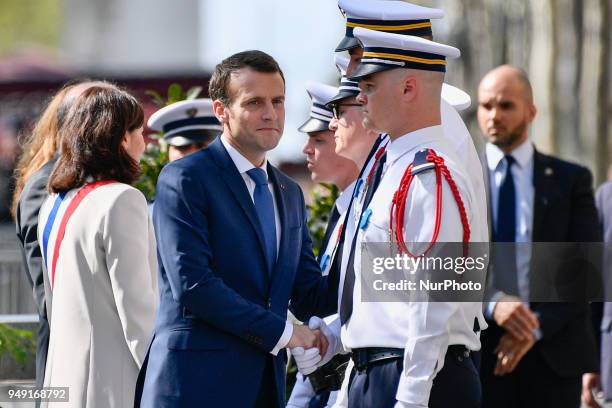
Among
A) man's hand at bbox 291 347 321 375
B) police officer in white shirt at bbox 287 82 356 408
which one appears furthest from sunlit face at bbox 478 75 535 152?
man's hand at bbox 291 347 321 375

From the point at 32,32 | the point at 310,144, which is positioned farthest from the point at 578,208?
the point at 32,32

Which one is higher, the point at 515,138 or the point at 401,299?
the point at 515,138

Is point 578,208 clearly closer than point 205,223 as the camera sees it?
No

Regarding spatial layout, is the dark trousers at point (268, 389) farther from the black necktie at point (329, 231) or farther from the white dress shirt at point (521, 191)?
the white dress shirt at point (521, 191)

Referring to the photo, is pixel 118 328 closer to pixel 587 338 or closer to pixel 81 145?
pixel 81 145

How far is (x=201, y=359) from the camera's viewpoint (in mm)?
4906

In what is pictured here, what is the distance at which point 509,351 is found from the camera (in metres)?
6.48

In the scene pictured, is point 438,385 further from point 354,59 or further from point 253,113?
point 354,59

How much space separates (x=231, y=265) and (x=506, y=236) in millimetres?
2259

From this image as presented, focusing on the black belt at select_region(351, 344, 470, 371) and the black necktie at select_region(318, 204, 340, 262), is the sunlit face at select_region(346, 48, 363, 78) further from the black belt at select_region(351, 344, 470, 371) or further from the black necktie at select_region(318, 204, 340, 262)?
the black belt at select_region(351, 344, 470, 371)

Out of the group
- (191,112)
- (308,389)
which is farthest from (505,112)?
(308,389)

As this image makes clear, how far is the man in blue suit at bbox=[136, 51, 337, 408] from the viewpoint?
4.88m

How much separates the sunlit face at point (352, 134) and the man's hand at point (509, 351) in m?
1.32

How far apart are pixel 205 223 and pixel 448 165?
0.93 metres
